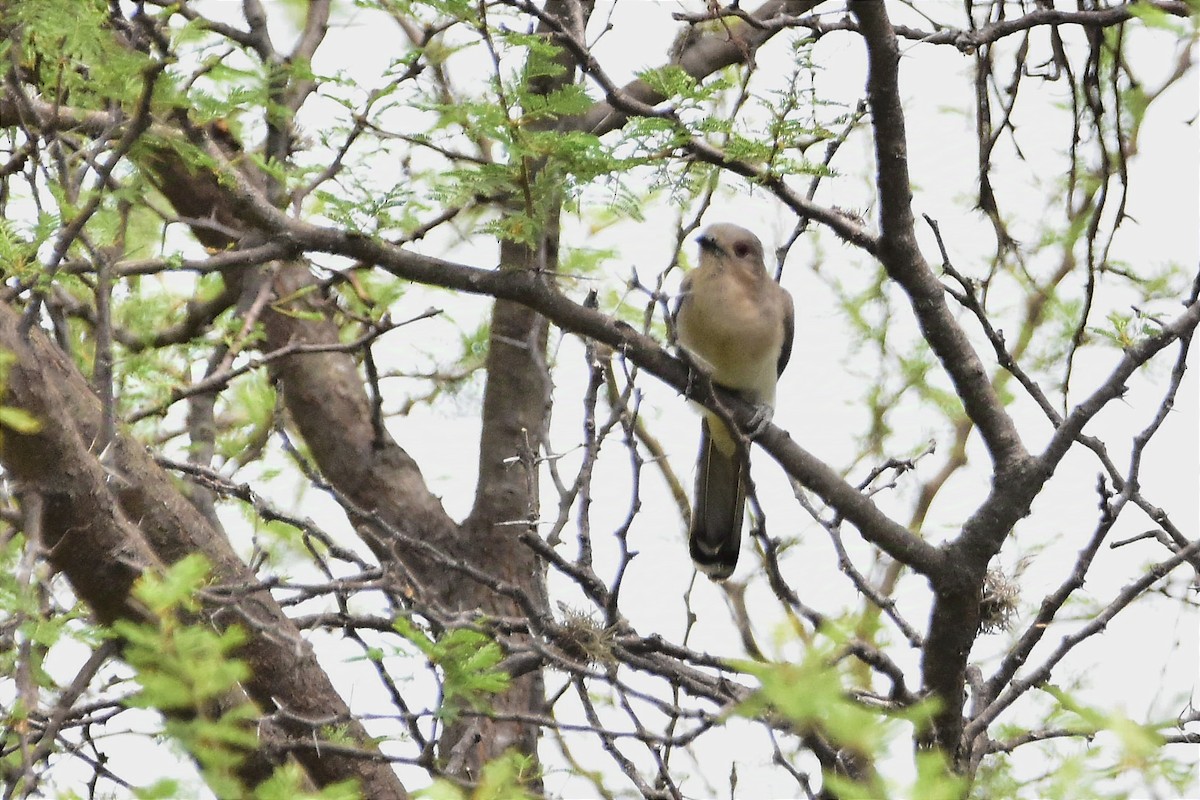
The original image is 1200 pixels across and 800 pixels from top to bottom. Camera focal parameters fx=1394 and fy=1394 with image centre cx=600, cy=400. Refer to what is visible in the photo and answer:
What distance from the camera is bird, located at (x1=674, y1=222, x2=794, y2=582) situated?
5.91 metres

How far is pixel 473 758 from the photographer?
490 cm

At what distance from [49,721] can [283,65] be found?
2010 mm

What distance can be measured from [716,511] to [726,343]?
0.95m

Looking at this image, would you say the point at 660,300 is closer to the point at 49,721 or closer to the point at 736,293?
the point at 49,721

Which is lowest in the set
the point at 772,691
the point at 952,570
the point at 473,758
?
the point at 772,691

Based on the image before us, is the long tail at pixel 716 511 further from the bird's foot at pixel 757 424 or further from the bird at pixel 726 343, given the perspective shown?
the bird's foot at pixel 757 424

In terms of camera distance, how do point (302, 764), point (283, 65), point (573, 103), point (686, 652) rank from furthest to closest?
point (302, 764), point (283, 65), point (686, 652), point (573, 103)

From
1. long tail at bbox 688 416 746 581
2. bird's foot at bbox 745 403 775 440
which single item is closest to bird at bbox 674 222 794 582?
long tail at bbox 688 416 746 581

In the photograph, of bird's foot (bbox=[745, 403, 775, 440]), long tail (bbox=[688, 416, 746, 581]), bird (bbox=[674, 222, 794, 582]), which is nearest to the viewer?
bird's foot (bbox=[745, 403, 775, 440])

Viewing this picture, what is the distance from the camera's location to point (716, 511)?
6469 millimetres

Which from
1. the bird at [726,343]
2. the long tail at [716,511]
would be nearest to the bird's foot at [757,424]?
the bird at [726,343]

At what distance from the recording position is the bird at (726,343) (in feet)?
19.4

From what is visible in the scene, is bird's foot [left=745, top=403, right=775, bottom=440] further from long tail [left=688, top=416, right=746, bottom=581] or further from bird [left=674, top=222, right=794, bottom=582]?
long tail [left=688, top=416, right=746, bottom=581]

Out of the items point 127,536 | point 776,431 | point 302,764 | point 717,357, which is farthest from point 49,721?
point 717,357
